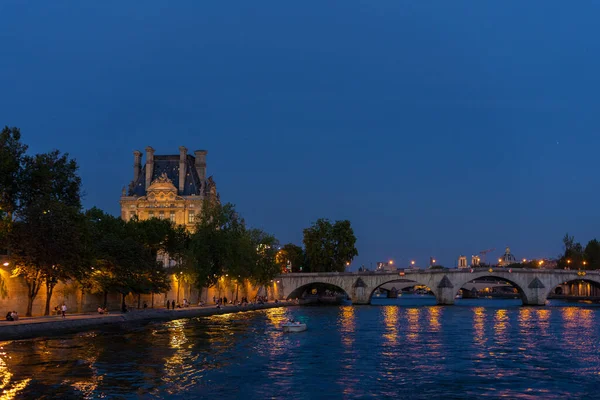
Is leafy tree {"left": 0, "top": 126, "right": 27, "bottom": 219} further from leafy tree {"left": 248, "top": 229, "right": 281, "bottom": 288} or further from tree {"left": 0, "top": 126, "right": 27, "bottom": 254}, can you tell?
leafy tree {"left": 248, "top": 229, "right": 281, "bottom": 288}

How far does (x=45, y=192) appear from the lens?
208 ft

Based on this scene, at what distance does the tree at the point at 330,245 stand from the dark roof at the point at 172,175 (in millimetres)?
27997

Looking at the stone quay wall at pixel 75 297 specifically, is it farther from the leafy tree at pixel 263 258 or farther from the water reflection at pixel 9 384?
the water reflection at pixel 9 384

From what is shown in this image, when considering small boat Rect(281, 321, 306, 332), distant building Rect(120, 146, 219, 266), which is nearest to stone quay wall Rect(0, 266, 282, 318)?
small boat Rect(281, 321, 306, 332)

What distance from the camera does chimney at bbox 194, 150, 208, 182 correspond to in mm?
139250

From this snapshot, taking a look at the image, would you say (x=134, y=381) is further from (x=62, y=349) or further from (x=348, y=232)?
(x=348, y=232)

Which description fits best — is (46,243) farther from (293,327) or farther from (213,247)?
(213,247)

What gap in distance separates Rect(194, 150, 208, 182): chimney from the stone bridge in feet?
113

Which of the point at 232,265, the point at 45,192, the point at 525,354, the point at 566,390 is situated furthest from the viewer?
the point at 232,265

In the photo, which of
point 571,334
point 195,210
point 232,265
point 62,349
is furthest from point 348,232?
point 62,349

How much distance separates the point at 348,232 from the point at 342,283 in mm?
15377

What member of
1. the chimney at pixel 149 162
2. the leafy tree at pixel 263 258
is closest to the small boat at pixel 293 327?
the leafy tree at pixel 263 258

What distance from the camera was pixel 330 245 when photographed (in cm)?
14188

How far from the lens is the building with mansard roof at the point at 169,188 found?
13212 centimetres
